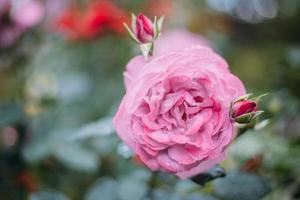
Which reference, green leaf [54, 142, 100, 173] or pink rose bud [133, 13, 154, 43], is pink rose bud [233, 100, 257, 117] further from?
green leaf [54, 142, 100, 173]

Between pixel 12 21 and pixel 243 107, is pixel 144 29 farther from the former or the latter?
pixel 12 21

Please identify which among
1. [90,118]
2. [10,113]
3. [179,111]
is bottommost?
[90,118]

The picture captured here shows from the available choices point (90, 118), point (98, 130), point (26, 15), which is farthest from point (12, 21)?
point (98, 130)

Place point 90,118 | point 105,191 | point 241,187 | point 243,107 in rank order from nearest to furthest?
point 243,107, point 241,187, point 105,191, point 90,118

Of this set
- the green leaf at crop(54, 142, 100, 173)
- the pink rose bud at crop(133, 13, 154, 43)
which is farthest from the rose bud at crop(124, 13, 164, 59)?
the green leaf at crop(54, 142, 100, 173)

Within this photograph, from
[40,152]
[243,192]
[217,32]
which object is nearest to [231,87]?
[243,192]

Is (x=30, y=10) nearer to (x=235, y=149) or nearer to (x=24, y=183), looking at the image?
(x=24, y=183)
